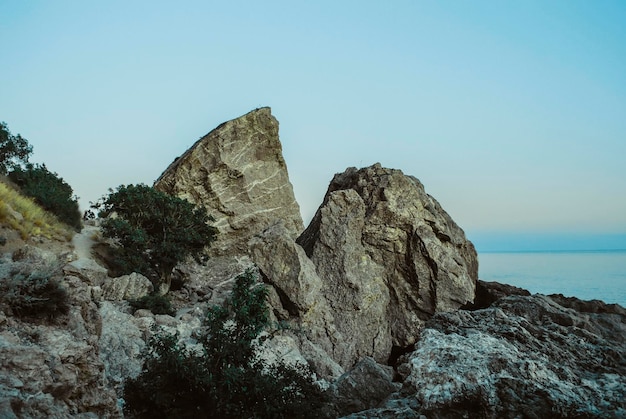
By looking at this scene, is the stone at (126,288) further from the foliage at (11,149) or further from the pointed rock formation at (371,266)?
the foliage at (11,149)

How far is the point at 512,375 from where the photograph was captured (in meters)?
7.05

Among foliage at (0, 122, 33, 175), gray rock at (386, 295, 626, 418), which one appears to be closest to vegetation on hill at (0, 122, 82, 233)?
foliage at (0, 122, 33, 175)

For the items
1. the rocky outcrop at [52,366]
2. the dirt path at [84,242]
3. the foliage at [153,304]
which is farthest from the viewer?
the dirt path at [84,242]

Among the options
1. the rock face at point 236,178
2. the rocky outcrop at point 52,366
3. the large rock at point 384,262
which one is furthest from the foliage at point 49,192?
the rocky outcrop at point 52,366

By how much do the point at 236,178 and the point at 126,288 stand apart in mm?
14570

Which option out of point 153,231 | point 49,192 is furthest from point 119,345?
point 49,192

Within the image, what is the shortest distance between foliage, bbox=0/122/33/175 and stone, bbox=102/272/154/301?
16760 millimetres

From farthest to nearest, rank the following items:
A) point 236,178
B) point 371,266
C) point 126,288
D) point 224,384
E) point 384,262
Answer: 1. point 236,178
2. point 384,262
3. point 371,266
4. point 126,288
5. point 224,384

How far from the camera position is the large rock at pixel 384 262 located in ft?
77.8

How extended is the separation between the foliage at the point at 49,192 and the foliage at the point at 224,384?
2157cm

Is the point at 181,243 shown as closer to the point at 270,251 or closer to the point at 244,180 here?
the point at 270,251

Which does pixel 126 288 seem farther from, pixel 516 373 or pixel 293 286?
pixel 516 373

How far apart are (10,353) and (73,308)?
2.66m

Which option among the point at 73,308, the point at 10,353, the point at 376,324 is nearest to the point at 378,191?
the point at 376,324
